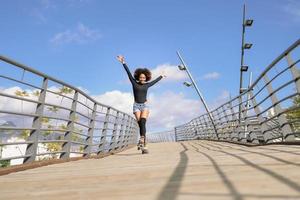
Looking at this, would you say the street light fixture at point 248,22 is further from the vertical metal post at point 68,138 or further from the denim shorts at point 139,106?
the vertical metal post at point 68,138

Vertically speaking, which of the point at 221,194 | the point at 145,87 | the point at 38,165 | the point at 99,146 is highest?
the point at 145,87

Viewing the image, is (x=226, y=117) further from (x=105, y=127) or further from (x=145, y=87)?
(x=145, y=87)

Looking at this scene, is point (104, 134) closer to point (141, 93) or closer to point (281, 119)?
point (141, 93)

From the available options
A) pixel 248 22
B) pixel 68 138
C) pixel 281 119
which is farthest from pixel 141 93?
pixel 248 22

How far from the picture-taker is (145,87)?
29.7 ft

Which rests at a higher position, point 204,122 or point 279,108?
point 204,122

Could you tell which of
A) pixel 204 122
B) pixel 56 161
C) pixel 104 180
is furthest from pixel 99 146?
pixel 204 122

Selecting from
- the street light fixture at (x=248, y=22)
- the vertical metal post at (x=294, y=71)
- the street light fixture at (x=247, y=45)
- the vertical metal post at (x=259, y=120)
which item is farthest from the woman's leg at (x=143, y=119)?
the street light fixture at (x=247, y=45)

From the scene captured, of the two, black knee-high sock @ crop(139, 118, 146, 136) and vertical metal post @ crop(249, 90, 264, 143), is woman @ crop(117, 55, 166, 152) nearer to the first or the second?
black knee-high sock @ crop(139, 118, 146, 136)

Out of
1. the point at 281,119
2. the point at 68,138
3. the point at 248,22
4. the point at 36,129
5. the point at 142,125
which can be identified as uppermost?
the point at 248,22

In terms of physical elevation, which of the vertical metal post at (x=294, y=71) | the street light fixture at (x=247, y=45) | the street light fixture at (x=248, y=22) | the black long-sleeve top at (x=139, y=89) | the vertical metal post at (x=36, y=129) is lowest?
the vertical metal post at (x=36, y=129)

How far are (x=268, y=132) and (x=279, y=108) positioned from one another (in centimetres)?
134

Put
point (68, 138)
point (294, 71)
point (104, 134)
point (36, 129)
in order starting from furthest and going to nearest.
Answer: point (104, 134) → point (68, 138) → point (294, 71) → point (36, 129)

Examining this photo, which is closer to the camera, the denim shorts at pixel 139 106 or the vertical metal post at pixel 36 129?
the vertical metal post at pixel 36 129
